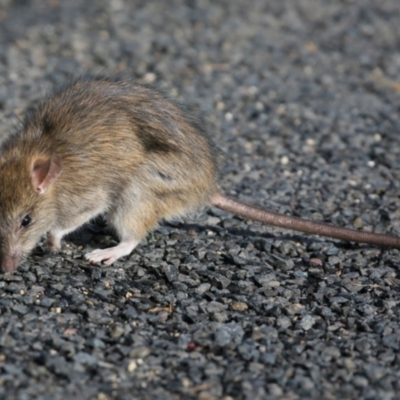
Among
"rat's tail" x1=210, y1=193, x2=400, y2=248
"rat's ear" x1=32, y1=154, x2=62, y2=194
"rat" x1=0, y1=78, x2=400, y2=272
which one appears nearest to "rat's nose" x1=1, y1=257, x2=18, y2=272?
"rat" x1=0, y1=78, x2=400, y2=272

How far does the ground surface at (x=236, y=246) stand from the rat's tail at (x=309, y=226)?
27 cm

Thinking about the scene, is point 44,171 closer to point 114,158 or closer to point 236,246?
point 114,158

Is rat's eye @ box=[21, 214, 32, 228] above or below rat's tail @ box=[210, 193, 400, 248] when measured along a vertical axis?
above

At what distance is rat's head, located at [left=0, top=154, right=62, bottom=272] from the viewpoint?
6062mm

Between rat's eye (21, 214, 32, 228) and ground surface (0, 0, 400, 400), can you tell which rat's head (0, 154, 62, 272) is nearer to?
rat's eye (21, 214, 32, 228)

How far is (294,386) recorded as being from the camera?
16.9 feet

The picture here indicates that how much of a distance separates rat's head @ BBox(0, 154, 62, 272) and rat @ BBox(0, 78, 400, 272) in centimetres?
2

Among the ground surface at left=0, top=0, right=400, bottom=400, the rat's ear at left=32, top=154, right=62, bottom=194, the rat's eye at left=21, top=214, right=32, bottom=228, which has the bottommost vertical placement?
the ground surface at left=0, top=0, right=400, bottom=400

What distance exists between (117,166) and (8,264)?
112cm

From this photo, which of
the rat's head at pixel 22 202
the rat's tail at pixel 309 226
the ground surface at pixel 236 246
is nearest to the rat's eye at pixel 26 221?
the rat's head at pixel 22 202

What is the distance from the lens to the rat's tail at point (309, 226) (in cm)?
648

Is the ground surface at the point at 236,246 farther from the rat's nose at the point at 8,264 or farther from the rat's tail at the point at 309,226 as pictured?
the rat's tail at the point at 309,226

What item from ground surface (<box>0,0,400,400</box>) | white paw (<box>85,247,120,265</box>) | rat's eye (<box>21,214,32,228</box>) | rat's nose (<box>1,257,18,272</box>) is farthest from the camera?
white paw (<box>85,247,120,265</box>)

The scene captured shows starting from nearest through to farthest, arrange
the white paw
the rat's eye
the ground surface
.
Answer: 1. the ground surface
2. the rat's eye
3. the white paw
